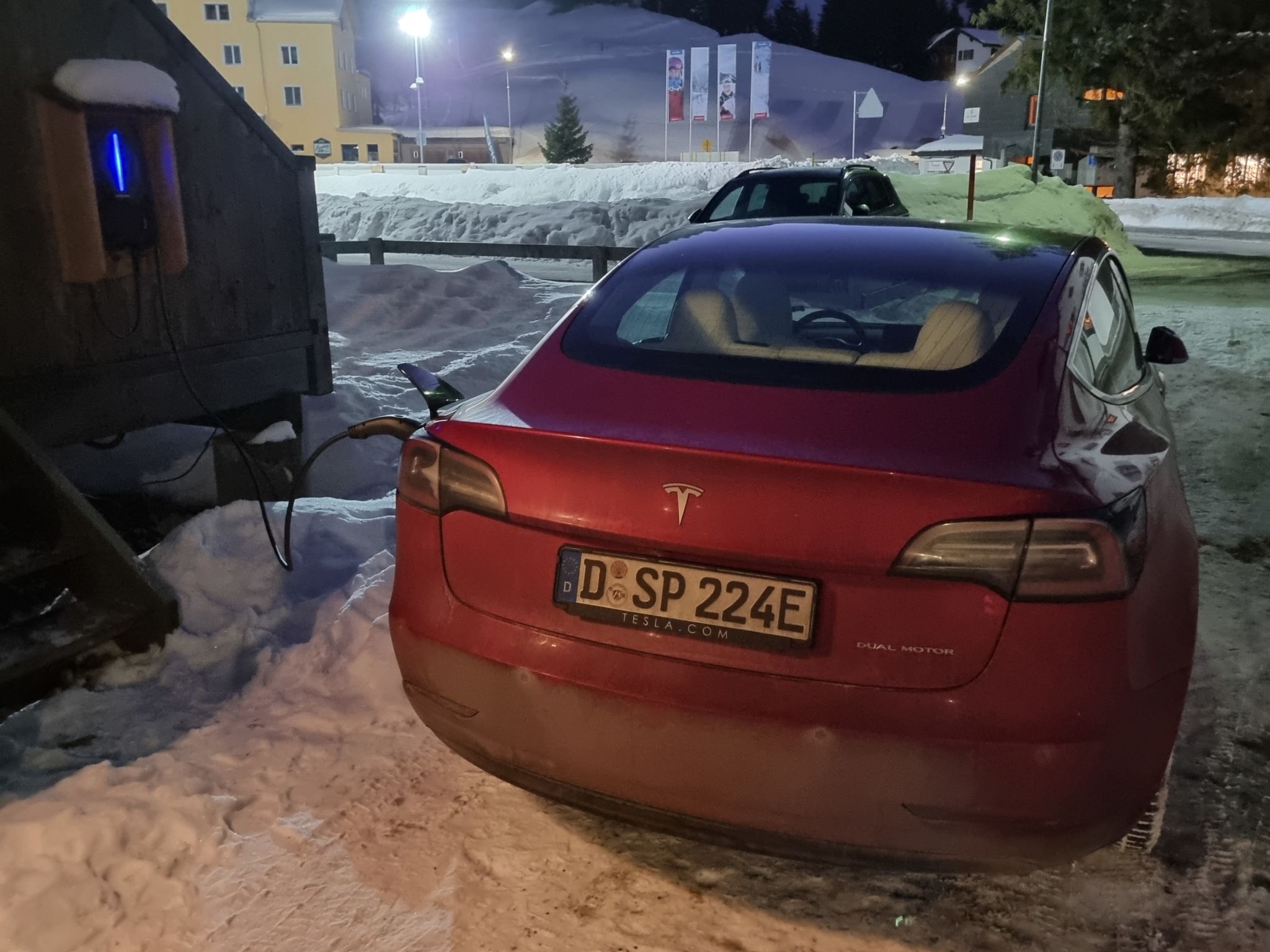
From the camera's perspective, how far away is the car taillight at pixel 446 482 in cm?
248

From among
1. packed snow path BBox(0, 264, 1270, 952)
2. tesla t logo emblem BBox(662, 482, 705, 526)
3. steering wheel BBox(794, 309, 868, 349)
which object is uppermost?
steering wheel BBox(794, 309, 868, 349)

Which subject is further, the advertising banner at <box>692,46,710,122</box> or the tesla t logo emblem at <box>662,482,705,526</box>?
the advertising banner at <box>692,46,710,122</box>

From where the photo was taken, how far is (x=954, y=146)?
59531 millimetres

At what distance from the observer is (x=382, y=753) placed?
3.37 meters

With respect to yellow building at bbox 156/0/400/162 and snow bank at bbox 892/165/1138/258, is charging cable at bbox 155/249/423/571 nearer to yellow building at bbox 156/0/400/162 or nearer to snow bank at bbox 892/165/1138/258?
snow bank at bbox 892/165/1138/258

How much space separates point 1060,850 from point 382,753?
2066 mm

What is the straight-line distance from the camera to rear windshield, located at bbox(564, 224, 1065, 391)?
2.61 metres

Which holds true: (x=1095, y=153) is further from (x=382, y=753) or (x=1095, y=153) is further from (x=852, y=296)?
(x=382, y=753)

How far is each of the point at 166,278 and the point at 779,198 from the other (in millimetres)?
9237

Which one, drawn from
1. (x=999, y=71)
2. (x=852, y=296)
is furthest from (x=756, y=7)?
(x=852, y=296)

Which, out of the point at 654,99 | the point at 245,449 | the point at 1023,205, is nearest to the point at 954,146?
the point at 1023,205

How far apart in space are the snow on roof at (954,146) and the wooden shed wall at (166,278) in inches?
2220

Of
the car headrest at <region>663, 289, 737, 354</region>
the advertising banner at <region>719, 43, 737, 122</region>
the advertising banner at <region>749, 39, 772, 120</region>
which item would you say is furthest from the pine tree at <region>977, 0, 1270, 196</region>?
the advertising banner at <region>749, 39, 772, 120</region>

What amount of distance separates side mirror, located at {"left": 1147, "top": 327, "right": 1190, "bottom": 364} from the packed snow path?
1.13 meters
